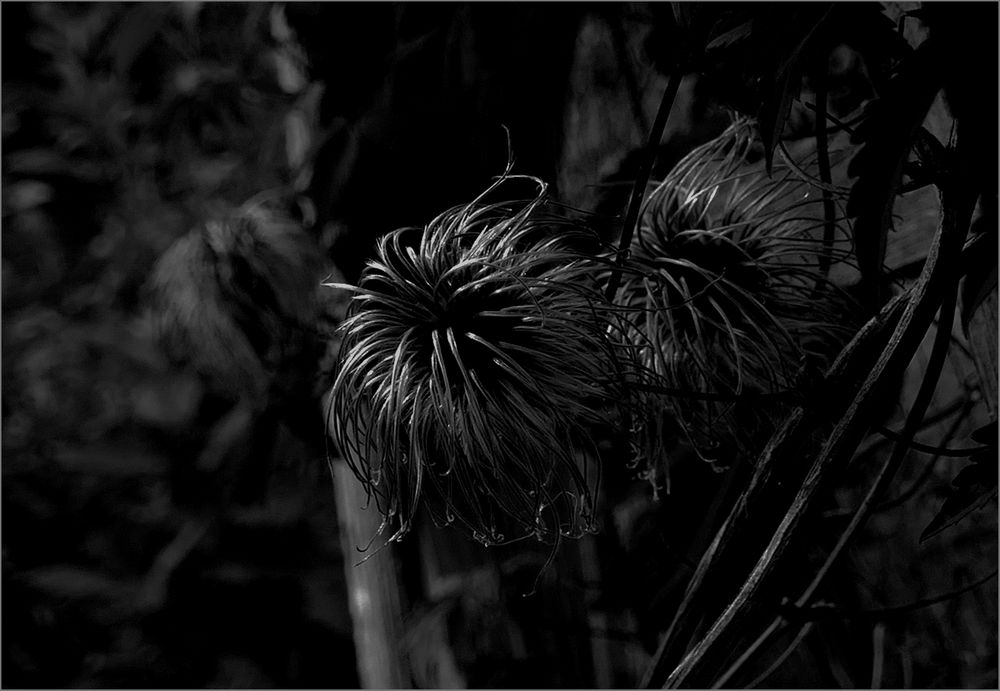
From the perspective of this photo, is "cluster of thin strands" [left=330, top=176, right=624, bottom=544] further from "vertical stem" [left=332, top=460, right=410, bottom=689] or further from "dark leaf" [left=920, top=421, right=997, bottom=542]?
"vertical stem" [left=332, top=460, right=410, bottom=689]

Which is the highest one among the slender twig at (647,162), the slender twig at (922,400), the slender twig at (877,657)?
the slender twig at (647,162)

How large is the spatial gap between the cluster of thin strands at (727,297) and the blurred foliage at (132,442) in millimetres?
801

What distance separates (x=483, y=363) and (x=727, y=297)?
118 mm

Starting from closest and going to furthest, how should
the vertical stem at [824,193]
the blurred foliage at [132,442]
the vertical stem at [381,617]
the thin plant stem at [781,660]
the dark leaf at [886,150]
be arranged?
the dark leaf at [886,150], the vertical stem at [824,193], the thin plant stem at [781,660], the vertical stem at [381,617], the blurred foliage at [132,442]

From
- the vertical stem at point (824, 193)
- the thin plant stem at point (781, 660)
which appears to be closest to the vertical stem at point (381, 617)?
the thin plant stem at point (781, 660)

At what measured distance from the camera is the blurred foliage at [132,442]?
4.10ft

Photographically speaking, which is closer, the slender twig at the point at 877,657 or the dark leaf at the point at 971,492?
the dark leaf at the point at 971,492

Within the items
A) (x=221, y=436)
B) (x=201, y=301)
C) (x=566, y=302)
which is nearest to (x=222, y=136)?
(x=221, y=436)

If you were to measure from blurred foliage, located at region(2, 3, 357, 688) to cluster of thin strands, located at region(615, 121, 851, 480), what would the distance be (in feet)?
2.63

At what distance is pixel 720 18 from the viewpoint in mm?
322

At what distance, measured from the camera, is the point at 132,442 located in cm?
133

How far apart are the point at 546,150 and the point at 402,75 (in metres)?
0.12

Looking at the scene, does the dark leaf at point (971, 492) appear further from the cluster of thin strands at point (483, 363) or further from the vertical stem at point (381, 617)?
the vertical stem at point (381, 617)

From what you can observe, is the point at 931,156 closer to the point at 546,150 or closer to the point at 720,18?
the point at 720,18
